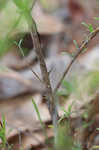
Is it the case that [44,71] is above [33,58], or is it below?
above

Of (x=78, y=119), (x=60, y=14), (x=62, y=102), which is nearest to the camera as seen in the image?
(x=78, y=119)

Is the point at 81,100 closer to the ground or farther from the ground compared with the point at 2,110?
farther from the ground

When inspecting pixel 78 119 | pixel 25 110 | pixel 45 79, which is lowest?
pixel 25 110

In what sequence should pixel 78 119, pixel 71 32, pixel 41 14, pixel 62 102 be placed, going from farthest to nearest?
1. pixel 41 14
2. pixel 71 32
3. pixel 62 102
4. pixel 78 119

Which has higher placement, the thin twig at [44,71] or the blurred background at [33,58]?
the thin twig at [44,71]

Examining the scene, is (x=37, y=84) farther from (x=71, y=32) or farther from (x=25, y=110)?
(x=71, y=32)

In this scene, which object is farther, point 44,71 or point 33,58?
point 33,58

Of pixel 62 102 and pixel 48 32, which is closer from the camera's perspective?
pixel 62 102

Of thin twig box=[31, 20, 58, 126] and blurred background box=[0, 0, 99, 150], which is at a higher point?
thin twig box=[31, 20, 58, 126]

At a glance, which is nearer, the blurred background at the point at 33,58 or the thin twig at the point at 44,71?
the thin twig at the point at 44,71

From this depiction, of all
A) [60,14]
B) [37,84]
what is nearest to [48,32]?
[60,14]

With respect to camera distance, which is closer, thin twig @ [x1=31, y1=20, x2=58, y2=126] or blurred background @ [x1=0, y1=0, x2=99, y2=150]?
thin twig @ [x1=31, y1=20, x2=58, y2=126]
